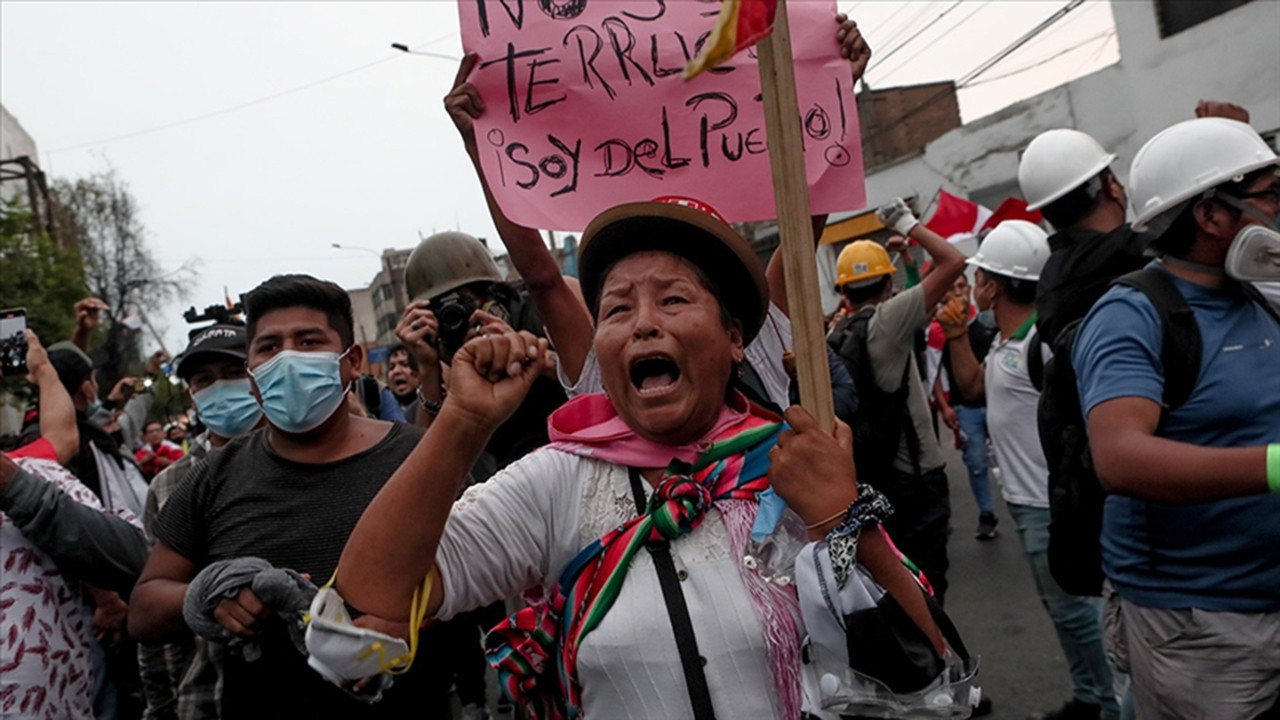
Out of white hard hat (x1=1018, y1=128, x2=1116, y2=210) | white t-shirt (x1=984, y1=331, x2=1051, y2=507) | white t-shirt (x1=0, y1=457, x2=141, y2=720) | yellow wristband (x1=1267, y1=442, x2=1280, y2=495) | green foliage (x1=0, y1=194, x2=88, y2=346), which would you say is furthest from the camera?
green foliage (x1=0, y1=194, x2=88, y2=346)

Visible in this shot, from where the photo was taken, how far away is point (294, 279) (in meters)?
2.74

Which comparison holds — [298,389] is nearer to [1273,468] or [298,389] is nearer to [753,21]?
[753,21]

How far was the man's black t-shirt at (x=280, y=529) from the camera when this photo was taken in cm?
233

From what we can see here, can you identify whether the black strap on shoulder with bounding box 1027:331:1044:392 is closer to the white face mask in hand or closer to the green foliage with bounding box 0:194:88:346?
the white face mask in hand

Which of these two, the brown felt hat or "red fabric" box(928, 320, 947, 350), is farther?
"red fabric" box(928, 320, 947, 350)

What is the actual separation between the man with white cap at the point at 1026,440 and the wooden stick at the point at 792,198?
283 cm

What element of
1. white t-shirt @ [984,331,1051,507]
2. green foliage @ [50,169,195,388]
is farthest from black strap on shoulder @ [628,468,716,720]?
green foliage @ [50,169,195,388]

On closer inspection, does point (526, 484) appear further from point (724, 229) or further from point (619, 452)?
point (724, 229)

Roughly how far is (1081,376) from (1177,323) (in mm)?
270

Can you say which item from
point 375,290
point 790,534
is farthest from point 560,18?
point 375,290

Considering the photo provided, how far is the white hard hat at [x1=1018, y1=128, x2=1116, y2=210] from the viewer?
3.50 meters

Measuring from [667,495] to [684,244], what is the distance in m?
0.49

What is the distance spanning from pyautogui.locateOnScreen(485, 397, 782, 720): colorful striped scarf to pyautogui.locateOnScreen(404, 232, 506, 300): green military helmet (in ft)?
6.85

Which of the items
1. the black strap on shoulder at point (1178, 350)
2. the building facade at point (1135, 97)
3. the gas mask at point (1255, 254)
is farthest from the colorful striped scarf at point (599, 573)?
the building facade at point (1135, 97)
